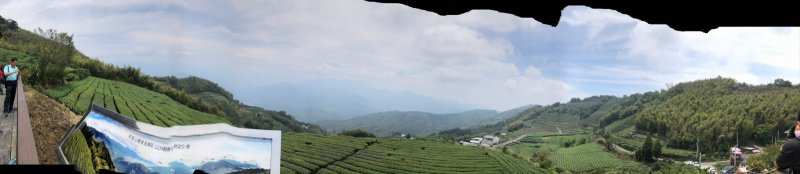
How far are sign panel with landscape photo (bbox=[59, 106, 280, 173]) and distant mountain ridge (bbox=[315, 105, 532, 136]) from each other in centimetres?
1646

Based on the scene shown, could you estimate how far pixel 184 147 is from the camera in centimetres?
1030

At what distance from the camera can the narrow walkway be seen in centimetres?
→ 933

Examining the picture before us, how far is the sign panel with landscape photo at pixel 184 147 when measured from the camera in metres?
9.65

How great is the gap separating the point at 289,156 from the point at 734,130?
1675cm

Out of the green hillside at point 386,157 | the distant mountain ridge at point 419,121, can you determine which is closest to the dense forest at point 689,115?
the distant mountain ridge at point 419,121

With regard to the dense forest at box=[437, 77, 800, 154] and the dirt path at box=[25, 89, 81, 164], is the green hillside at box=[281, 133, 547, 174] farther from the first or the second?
the dirt path at box=[25, 89, 81, 164]

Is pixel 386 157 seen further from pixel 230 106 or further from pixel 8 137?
pixel 8 137

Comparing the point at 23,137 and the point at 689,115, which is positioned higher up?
the point at 689,115

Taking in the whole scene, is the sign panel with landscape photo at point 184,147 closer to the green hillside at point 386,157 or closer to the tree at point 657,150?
the green hillside at point 386,157

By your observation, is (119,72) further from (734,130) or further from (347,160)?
(734,130)

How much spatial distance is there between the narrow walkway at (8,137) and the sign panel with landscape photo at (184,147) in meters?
1.30

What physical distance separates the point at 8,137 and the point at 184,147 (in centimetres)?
278

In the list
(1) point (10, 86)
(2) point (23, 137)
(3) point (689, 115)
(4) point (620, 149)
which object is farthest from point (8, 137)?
(3) point (689, 115)

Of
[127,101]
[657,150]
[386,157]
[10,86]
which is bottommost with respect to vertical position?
[386,157]
